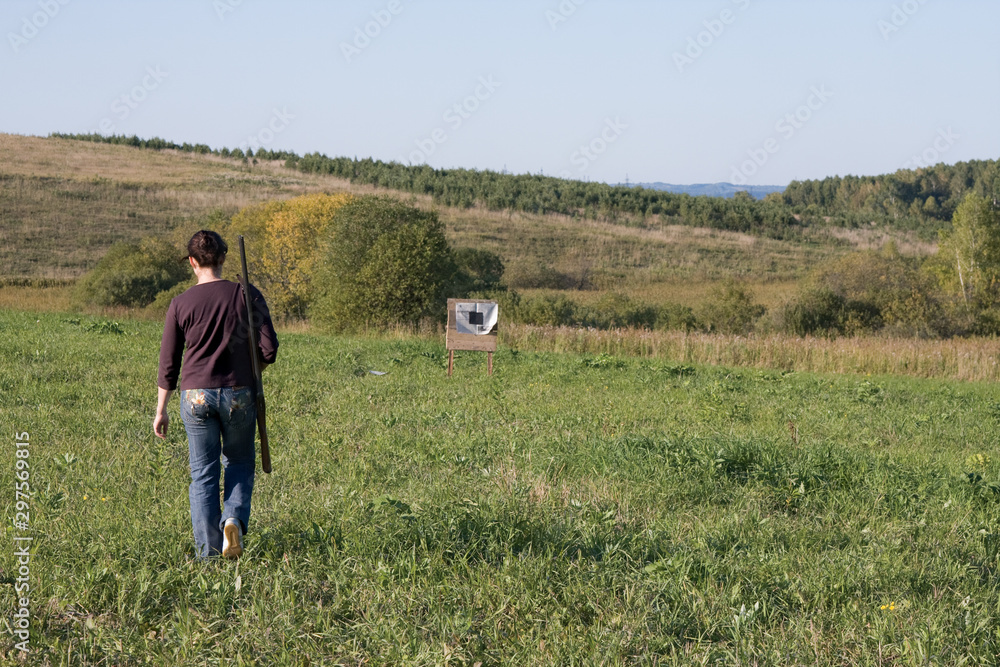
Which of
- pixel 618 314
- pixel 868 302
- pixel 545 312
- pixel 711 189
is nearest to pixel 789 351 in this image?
pixel 545 312

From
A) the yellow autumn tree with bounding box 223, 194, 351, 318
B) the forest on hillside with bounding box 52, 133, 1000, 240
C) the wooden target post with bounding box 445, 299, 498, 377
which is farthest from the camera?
the forest on hillside with bounding box 52, 133, 1000, 240

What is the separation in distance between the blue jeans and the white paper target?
29.6 feet

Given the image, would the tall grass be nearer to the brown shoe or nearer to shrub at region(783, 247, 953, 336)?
shrub at region(783, 247, 953, 336)

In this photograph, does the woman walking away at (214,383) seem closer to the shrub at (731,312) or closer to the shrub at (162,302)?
the shrub at (162,302)

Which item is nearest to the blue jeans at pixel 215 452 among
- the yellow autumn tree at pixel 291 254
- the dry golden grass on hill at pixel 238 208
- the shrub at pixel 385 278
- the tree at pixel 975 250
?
the shrub at pixel 385 278

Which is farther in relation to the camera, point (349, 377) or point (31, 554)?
point (349, 377)

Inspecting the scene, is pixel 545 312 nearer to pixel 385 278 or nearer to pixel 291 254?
pixel 385 278

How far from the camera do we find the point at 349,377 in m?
12.2

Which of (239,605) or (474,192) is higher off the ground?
(474,192)

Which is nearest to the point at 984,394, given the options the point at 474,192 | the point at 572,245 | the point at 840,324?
the point at 840,324

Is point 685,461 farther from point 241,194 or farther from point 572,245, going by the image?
point 241,194

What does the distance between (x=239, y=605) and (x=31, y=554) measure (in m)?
1.28

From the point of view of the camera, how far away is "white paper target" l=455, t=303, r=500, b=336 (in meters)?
13.4

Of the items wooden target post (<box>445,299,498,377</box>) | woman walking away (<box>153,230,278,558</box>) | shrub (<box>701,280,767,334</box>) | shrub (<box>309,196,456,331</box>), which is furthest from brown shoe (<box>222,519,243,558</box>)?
shrub (<box>701,280,767,334</box>)
